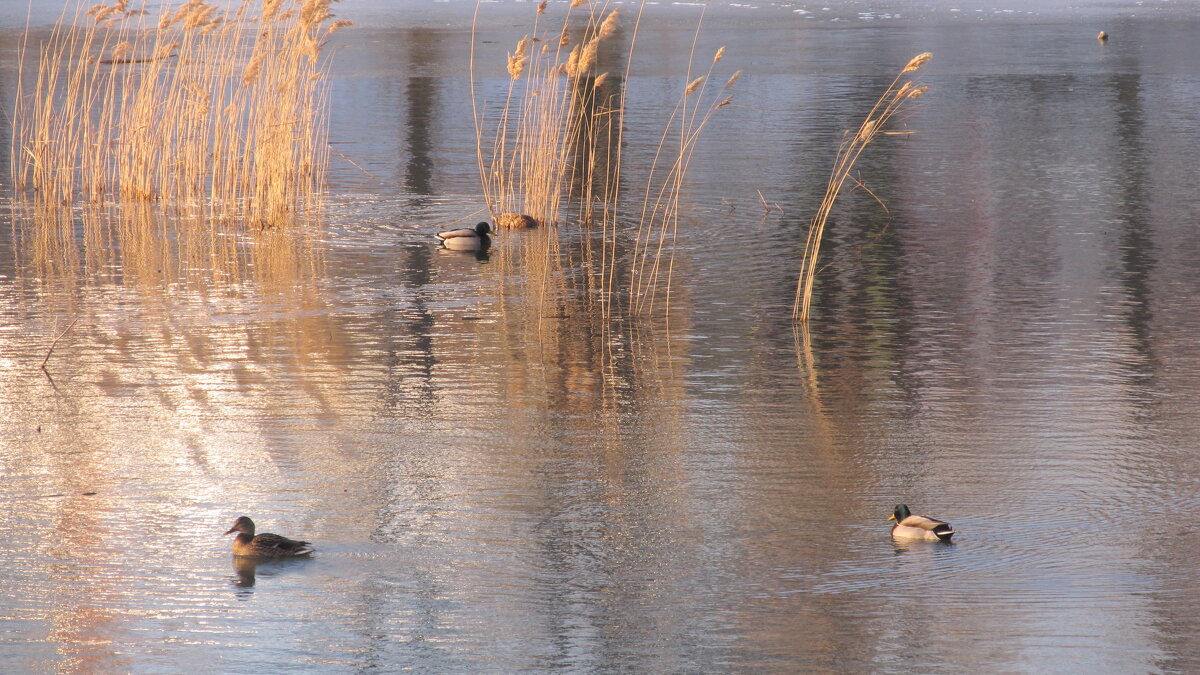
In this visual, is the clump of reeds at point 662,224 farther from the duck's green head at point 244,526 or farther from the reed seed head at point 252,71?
the duck's green head at point 244,526

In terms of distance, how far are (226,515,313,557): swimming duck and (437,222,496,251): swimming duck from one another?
647 centimetres

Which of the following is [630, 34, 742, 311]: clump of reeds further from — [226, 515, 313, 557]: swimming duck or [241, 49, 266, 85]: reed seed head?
[226, 515, 313, 557]: swimming duck

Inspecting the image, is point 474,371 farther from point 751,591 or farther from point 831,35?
point 831,35

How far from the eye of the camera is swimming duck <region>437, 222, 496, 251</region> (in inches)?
468

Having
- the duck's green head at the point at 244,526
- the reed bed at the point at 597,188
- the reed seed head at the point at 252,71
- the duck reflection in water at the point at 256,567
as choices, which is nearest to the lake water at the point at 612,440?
the duck reflection in water at the point at 256,567

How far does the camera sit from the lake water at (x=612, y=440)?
504cm

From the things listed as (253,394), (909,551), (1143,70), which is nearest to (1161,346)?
(909,551)

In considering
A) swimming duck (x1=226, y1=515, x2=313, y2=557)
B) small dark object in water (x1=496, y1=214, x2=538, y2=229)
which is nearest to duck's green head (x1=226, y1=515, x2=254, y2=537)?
swimming duck (x1=226, y1=515, x2=313, y2=557)

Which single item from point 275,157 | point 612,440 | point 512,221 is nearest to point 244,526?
point 612,440

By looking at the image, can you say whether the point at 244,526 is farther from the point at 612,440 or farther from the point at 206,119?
the point at 206,119

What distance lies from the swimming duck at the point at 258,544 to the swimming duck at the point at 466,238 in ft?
21.2

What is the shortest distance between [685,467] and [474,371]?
2.00 metres

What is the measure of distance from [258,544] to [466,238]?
21.6 feet

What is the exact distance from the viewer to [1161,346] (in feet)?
28.6
